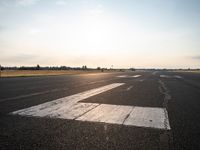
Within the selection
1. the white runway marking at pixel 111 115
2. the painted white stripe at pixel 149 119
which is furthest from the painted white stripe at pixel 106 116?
the painted white stripe at pixel 149 119

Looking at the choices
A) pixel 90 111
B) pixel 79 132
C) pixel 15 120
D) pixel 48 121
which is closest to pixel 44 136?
pixel 79 132

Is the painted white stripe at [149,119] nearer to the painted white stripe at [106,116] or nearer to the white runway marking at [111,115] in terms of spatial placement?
the white runway marking at [111,115]

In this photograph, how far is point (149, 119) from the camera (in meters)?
4.59

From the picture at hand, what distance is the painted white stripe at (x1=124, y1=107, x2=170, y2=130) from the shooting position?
411 cm

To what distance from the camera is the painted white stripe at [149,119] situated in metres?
4.11

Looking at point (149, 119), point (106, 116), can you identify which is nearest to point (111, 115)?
point (106, 116)

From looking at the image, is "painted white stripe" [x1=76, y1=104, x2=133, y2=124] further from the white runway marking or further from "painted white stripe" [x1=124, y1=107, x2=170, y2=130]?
"painted white stripe" [x1=124, y1=107, x2=170, y2=130]

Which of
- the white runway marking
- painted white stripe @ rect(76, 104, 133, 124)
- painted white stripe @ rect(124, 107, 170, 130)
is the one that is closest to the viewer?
painted white stripe @ rect(124, 107, 170, 130)

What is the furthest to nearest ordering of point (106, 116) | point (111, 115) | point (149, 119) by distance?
point (111, 115) < point (106, 116) < point (149, 119)

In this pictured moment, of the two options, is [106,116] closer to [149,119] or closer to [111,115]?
[111,115]

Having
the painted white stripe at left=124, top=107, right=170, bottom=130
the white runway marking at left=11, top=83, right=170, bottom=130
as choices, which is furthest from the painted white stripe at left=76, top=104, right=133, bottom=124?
the painted white stripe at left=124, top=107, right=170, bottom=130

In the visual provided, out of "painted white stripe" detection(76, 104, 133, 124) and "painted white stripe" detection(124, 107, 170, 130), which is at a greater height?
"painted white stripe" detection(76, 104, 133, 124)

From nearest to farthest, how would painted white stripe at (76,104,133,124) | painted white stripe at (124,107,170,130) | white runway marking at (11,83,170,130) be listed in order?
painted white stripe at (124,107,170,130) → white runway marking at (11,83,170,130) → painted white stripe at (76,104,133,124)

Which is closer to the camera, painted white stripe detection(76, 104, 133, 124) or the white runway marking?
the white runway marking
